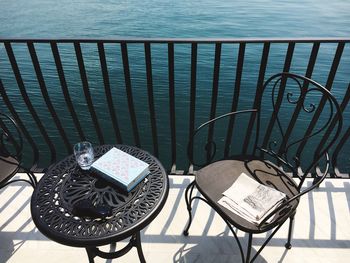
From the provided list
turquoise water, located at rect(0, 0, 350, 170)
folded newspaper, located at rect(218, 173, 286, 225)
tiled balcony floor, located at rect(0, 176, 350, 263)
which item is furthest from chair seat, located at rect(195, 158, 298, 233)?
turquoise water, located at rect(0, 0, 350, 170)

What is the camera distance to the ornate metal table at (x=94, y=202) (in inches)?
48.2

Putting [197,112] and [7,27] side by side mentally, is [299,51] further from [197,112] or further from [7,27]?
[7,27]

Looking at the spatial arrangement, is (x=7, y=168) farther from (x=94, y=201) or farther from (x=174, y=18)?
(x=174, y=18)

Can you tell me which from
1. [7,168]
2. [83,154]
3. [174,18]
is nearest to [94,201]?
[83,154]

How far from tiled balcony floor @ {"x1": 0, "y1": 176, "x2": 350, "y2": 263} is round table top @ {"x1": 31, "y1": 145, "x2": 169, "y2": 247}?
637 mm

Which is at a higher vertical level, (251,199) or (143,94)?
(251,199)

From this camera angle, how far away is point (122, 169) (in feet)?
4.79

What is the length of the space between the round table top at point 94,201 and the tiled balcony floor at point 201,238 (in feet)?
2.09

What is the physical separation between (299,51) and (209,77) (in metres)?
3.59

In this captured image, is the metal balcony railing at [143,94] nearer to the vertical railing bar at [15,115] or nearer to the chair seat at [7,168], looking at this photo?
the vertical railing bar at [15,115]

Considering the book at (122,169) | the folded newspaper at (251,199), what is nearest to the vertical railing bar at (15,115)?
the book at (122,169)

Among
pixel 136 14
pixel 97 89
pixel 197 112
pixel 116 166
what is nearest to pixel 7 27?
pixel 136 14

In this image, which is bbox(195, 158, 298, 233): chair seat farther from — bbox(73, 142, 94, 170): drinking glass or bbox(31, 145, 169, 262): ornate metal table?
bbox(73, 142, 94, 170): drinking glass

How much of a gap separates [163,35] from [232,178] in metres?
9.06
